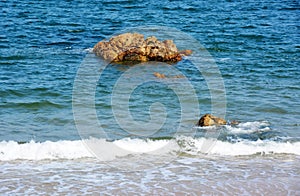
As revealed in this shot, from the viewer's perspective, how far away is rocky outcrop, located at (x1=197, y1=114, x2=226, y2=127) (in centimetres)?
1219

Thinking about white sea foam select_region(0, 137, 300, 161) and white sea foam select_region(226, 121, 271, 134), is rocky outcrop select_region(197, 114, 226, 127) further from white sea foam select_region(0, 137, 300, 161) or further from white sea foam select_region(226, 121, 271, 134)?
white sea foam select_region(0, 137, 300, 161)

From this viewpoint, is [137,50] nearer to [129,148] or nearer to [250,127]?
[250,127]

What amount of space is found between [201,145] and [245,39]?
10.5 metres

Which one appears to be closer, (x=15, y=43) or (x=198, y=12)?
(x=15, y=43)

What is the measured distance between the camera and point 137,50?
1684 centimetres

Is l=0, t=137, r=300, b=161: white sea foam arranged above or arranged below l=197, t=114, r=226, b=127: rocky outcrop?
below

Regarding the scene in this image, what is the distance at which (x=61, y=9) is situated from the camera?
26016 mm

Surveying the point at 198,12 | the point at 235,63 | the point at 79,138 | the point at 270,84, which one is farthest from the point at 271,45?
the point at 79,138

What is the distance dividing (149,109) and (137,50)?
3.89 metres

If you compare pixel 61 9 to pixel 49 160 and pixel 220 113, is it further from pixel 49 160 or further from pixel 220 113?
pixel 49 160

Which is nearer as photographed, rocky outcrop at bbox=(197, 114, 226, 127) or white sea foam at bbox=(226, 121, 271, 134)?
white sea foam at bbox=(226, 121, 271, 134)

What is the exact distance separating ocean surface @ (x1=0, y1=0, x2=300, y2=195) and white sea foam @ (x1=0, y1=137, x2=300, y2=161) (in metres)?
0.02

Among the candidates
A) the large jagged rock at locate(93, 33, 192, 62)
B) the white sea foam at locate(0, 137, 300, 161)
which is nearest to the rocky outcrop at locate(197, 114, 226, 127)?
the white sea foam at locate(0, 137, 300, 161)

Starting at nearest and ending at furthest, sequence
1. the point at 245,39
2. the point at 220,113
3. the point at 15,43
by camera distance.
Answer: the point at 220,113 → the point at 15,43 → the point at 245,39
